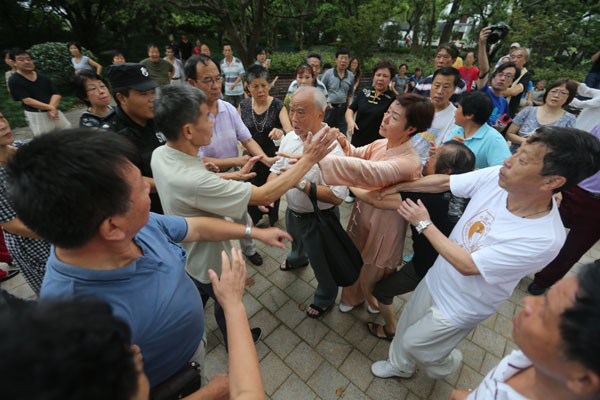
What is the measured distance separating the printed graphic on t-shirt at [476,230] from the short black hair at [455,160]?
Result: 1.72 ft

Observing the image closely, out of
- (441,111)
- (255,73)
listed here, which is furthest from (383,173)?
(255,73)

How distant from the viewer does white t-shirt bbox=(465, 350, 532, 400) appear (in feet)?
3.53

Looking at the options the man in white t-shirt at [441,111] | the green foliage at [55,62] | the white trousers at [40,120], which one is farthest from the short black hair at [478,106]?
the green foliage at [55,62]

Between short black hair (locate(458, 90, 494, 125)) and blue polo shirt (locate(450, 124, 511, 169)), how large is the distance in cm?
12

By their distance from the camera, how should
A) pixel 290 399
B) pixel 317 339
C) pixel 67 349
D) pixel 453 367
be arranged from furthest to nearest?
pixel 317 339 < pixel 290 399 < pixel 453 367 < pixel 67 349

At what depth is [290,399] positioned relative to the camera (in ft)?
7.69

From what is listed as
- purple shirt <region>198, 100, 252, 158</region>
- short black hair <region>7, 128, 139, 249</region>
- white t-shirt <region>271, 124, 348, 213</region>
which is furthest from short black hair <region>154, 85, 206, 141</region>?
purple shirt <region>198, 100, 252, 158</region>

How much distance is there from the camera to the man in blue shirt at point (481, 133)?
9.10 feet

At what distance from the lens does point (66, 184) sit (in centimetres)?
92

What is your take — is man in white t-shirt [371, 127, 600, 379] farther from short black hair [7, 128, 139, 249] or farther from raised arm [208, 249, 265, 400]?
short black hair [7, 128, 139, 249]

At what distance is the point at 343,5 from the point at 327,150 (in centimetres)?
2209

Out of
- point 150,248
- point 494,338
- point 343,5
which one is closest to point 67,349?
point 150,248

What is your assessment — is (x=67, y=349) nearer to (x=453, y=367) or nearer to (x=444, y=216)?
(x=444, y=216)

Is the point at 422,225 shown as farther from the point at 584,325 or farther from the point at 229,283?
the point at 229,283
